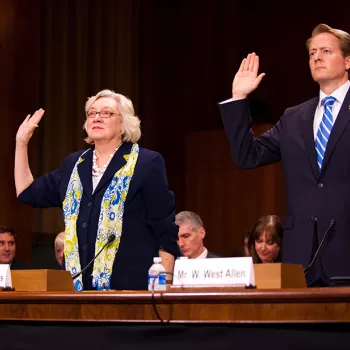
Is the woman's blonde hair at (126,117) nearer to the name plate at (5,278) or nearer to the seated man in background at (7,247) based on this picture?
the name plate at (5,278)

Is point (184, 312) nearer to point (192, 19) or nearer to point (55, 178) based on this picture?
point (55, 178)

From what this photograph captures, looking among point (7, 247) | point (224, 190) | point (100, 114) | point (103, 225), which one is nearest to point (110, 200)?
point (103, 225)

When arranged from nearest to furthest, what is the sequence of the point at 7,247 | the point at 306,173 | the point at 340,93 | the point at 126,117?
1. the point at 306,173
2. the point at 340,93
3. the point at 126,117
4. the point at 7,247

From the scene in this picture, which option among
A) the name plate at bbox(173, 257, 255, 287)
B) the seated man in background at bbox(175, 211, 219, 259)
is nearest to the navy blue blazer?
Answer: the name plate at bbox(173, 257, 255, 287)

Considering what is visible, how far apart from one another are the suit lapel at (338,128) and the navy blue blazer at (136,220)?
2.32ft

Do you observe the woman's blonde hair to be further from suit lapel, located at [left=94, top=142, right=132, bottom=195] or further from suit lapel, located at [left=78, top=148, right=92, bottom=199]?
suit lapel, located at [left=78, top=148, right=92, bottom=199]

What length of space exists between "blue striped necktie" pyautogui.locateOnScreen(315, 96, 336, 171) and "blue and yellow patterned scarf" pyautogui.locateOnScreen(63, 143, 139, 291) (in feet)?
2.47

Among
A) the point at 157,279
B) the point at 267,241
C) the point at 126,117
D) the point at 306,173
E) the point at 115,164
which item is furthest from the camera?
the point at 267,241

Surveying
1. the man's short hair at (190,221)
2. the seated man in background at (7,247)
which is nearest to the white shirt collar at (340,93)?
the man's short hair at (190,221)

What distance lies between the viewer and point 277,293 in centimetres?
191

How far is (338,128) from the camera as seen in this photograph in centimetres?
265

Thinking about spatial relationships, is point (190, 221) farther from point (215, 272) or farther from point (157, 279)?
point (215, 272)

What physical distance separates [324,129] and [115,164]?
838 mm

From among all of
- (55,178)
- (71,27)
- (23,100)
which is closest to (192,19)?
(71,27)
